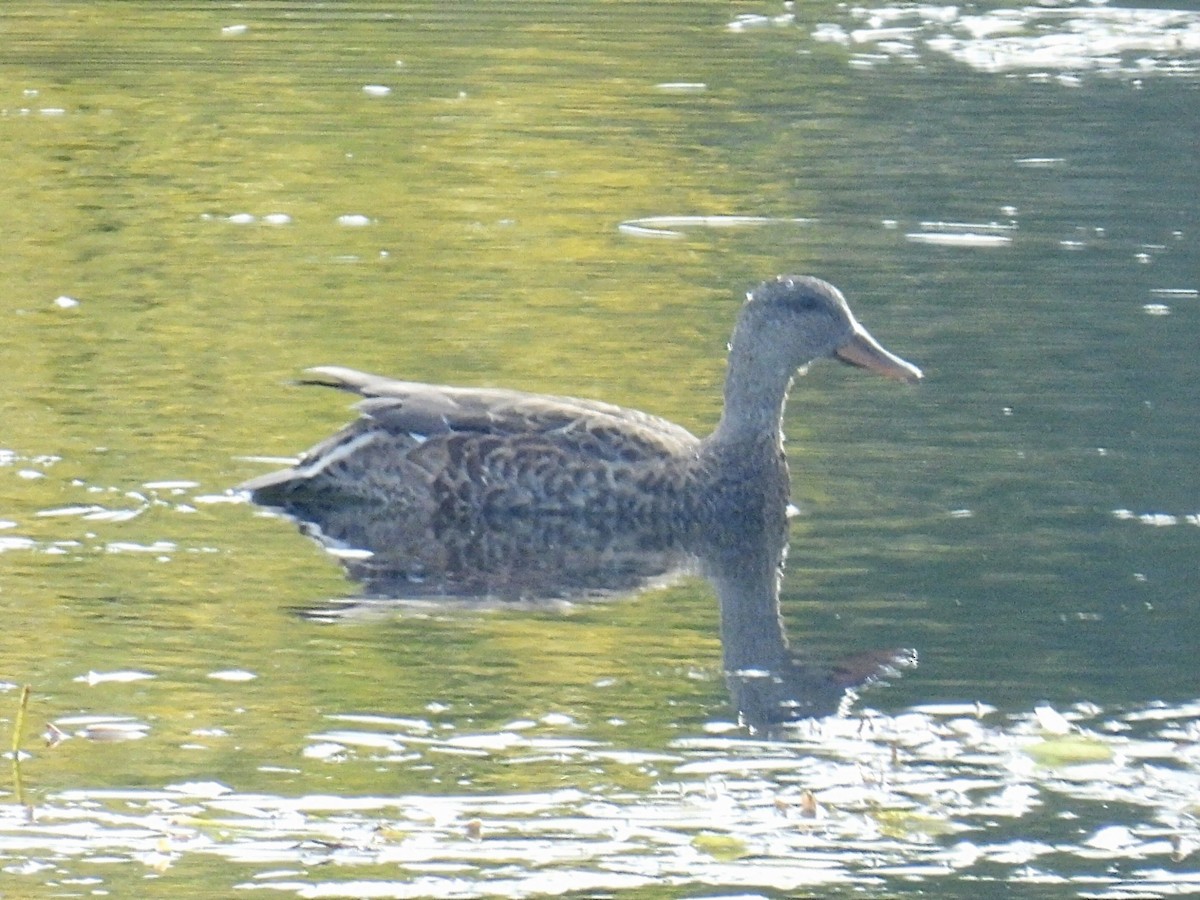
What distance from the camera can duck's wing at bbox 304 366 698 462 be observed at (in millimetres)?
10328

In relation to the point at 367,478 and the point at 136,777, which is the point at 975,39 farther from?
the point at 136,777

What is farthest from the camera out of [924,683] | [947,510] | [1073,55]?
[1073,55]

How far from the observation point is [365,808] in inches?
267

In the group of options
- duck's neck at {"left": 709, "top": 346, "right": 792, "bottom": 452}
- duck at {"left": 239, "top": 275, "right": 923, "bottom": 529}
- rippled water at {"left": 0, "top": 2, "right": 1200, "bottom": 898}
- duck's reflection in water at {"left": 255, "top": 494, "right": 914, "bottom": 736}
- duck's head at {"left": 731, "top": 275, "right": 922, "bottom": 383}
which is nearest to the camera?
rippled water at {"left": 0, "top": 2, "right": 1200, "bottom": 898}

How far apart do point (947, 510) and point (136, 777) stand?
404 centimetres

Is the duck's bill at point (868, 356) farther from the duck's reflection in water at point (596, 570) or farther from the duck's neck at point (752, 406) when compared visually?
the duck's reflection in water at point (596, 570)

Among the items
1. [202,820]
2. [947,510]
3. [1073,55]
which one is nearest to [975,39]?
[1073,55]

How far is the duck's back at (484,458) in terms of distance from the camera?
10281mm

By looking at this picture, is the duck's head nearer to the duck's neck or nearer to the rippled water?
the duck's neck

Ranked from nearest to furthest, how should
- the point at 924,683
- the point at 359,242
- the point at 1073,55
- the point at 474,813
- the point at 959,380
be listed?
the point at 474,813
the point at 924,683
the point at 959,380
the point at 359,242
the point at 1073,55

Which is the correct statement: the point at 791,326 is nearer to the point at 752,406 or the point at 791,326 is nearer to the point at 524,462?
the point at 752,406

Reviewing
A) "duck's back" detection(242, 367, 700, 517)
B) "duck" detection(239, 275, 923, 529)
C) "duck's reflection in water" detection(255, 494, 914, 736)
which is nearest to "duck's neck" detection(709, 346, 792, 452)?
"duck" detection(239, 275, 923, 529)

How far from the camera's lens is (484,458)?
10344 mm

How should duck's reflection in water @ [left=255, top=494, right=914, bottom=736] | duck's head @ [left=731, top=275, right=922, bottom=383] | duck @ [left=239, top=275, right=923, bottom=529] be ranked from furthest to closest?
duck's head @ [left=731, top=275, right=922, bottom=383] < duck @ [left=239, top=275, right=923, bottom=529] < duck's reflection in water @ [left=255, top=494, right=914, bottom=736]
